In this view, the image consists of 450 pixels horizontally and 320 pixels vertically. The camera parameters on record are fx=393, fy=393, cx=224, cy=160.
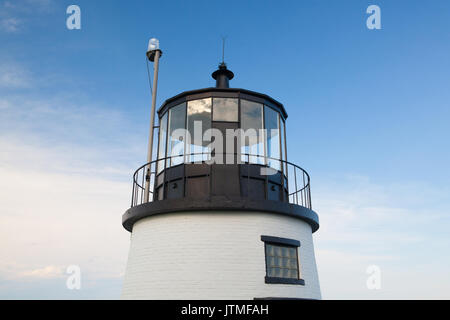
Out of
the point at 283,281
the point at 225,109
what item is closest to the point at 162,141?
the point at 225,109

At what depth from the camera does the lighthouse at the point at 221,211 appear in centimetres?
917

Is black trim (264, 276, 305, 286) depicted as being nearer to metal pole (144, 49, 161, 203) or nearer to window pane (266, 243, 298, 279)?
window pane (266, 243, 298, 279)

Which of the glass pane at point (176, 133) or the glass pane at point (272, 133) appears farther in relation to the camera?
the glass pane at point (272, 133)

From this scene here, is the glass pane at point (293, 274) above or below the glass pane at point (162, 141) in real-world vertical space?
below

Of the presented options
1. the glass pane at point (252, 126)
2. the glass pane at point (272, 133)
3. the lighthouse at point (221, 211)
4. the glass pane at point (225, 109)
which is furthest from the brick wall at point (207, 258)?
the glass pane at point (225, 109)

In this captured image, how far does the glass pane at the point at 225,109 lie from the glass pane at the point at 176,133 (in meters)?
0.95

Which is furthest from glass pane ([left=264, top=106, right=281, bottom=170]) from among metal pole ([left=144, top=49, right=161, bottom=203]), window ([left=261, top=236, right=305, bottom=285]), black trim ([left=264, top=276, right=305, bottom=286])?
metal pole ([left=144, top=49, right=161, bottom=203])

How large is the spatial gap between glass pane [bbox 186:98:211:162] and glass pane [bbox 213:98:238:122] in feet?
0.64

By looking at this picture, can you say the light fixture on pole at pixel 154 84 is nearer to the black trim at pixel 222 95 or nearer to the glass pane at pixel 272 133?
the black trim at pixel 222 95

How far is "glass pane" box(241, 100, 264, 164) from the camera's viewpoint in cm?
1107

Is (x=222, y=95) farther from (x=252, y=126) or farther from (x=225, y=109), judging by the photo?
(x=252, y=126)

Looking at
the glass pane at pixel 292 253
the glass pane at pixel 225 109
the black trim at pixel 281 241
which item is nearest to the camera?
the black trim at pixel 281 241

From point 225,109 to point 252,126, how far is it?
2.98ft
